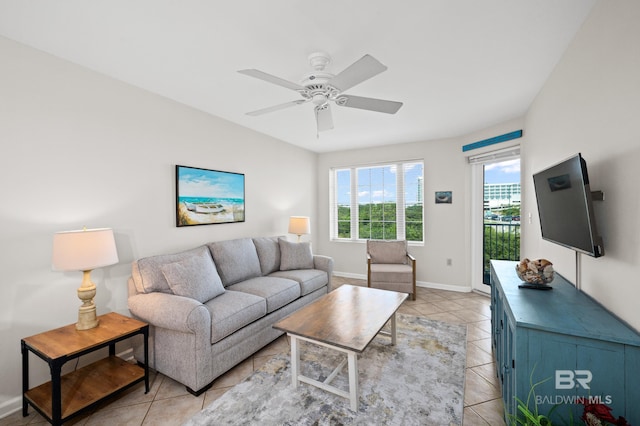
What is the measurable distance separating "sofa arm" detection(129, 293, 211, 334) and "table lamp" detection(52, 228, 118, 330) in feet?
0.98

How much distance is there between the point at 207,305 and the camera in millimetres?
2412

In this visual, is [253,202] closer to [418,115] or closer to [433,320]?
[418,115]

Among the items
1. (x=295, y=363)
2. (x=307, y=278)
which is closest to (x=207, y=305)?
(x=295, y=363)

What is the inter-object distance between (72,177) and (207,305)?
149cm

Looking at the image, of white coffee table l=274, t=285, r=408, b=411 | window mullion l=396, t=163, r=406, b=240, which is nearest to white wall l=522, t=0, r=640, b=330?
white coffee table l=274, t=285, r=408, b=411

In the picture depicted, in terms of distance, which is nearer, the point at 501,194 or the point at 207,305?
the point at 207,305

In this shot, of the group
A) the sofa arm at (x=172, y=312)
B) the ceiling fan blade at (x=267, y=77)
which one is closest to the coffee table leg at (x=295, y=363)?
the sofa arm at (x=172, y=312)

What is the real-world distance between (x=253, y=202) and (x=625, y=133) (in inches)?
143

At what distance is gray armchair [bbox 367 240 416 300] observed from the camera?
4.04 metres

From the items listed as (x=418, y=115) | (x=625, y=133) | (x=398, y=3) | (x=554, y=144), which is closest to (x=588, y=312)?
(x=625, y=133)

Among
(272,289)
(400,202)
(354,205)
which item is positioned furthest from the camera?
(354,205)

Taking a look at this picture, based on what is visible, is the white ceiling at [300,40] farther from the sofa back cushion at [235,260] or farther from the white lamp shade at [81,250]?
the sofa back cushion at [235,260]

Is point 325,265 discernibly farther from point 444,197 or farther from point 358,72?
point 358,72

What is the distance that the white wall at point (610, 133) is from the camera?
1.28 meters
